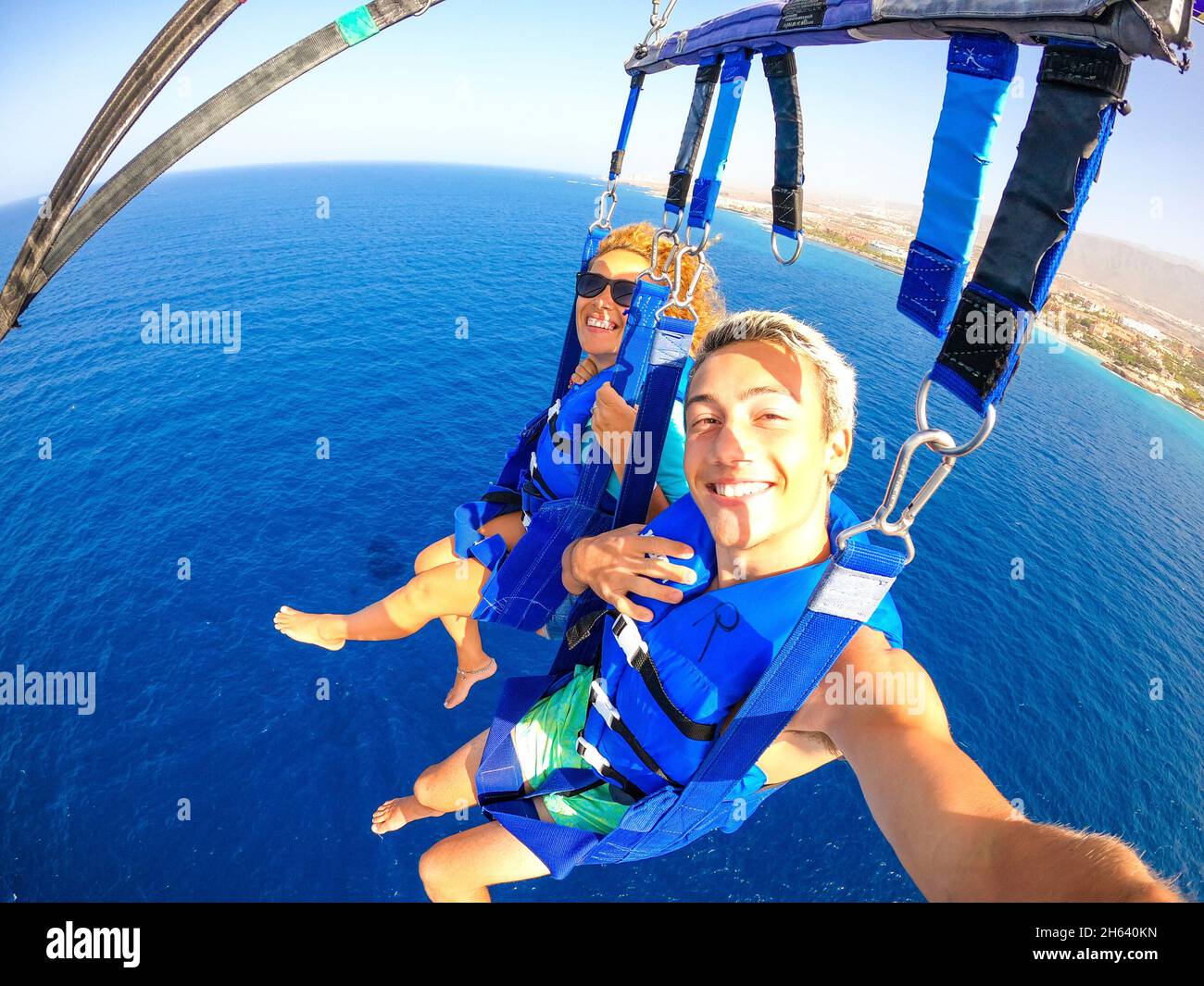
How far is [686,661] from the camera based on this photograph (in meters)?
2.22

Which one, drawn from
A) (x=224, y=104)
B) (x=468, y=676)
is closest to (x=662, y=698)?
(x=224, y=104)

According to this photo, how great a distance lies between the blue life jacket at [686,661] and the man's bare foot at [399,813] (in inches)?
89.2

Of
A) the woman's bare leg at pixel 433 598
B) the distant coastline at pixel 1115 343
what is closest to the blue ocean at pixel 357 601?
the woman's bare leg at pixel 433 598

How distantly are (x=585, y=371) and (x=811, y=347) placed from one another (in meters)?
2.43

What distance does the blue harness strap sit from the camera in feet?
4.29

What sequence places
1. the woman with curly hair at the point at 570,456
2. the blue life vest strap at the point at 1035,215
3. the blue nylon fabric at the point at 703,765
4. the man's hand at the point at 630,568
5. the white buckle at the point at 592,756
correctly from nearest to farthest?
the blue life vest strap at the point at 1035,215 < the blue nylon fabric at the point at 703,765 < the man's hand at the point at 630,568 < the white buckle at the point at 592,756 < the woman with curly hair at the point at 570,456

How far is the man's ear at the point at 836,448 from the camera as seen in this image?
2.09 m

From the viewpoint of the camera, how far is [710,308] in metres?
4.25

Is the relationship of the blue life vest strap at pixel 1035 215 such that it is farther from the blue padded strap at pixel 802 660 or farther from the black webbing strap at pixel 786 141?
the black webbing strap at pixel 786 141
